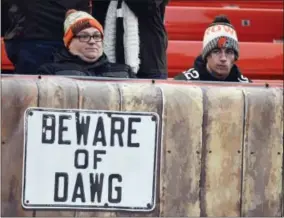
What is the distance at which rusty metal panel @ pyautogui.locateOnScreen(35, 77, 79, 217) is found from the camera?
5.01 metres

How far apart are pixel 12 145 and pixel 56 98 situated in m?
0.29

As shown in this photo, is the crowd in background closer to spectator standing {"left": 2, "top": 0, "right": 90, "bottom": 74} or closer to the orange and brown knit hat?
spectator standing {"left": 2, "top": 0, "right": 90, "bottom": 74}

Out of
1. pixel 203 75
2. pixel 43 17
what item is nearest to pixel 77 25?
pixel 43 17

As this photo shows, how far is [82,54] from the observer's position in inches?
235

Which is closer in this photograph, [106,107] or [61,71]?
[106,107]

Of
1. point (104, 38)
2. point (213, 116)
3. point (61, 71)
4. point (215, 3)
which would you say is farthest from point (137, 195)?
point (215, 3)

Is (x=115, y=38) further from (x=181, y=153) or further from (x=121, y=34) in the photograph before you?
(x=181, y=153)

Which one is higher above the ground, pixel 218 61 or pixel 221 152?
pixel 218 61

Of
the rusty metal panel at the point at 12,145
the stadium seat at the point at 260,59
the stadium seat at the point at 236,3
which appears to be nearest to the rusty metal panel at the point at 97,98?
the rusty metal panel at the point at 12,145

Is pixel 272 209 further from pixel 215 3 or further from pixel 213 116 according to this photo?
pixel 215 3

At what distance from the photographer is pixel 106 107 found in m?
5.05

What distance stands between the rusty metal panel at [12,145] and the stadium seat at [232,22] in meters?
4.34

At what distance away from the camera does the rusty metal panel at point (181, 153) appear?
201 inches

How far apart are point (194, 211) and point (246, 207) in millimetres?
256
